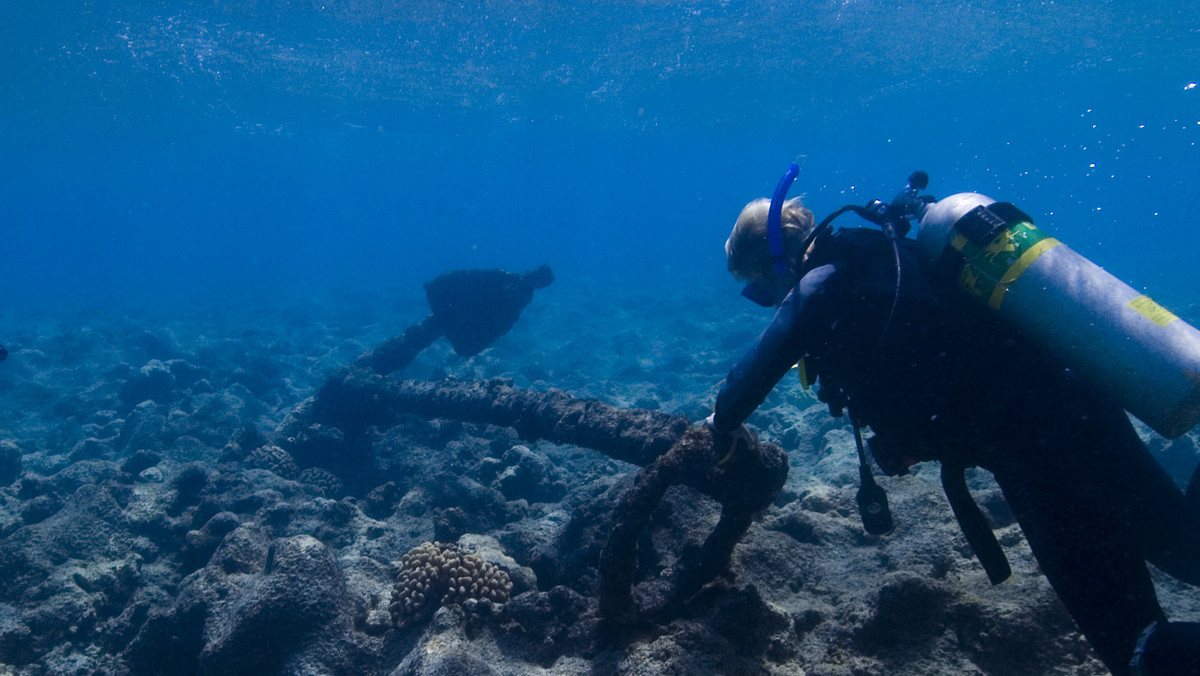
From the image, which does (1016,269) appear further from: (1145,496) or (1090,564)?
(1090,564)

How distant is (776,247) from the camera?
321cm

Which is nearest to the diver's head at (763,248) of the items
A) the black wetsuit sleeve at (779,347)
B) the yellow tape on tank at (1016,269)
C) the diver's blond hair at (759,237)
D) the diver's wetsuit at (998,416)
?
the diver's blond hair at (759,237)

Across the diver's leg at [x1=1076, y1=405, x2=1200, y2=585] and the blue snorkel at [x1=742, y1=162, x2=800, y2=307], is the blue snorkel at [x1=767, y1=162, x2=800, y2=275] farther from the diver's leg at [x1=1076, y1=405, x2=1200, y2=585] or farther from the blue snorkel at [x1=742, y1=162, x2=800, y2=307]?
the diver's leg at [x1=1076, y1=405, x2=1200, y2=585]

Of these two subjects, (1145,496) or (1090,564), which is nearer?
(1090,564)

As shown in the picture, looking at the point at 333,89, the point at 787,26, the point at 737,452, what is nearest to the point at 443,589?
the point at 737,452

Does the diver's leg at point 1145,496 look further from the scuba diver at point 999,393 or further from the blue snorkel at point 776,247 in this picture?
the blue snorkel at point 776,247

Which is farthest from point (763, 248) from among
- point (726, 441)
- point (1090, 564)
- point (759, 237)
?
point (1090, 564)

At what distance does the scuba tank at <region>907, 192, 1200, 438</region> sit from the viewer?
2.42 metres

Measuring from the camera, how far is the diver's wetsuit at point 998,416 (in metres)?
2.30

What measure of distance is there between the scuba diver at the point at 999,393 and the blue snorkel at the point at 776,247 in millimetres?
13

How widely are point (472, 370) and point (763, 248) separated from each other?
45.8 ft

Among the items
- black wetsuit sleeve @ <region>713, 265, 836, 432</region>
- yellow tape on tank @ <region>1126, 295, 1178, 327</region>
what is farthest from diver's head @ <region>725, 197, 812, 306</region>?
yellow tape on tank @ <region>1126, 295, 1178, 327</region>

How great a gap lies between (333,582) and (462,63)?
33.1m

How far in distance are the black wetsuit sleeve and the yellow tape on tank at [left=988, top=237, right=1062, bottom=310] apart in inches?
32.1
